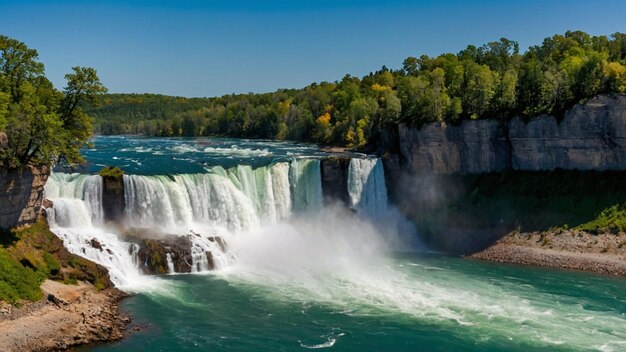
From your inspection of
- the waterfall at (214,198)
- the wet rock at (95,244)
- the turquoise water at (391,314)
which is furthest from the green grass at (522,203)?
the wet rock at (95,244)

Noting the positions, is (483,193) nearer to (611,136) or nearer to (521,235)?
(521,235)

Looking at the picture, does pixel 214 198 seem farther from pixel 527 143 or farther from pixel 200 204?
pixel 527 143

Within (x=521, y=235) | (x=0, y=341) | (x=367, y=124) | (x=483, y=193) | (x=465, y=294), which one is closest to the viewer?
(x=0, y=341)

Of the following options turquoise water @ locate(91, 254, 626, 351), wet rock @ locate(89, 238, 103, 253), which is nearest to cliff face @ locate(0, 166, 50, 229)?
wet rock @ locate(89, 238, 103, 253)

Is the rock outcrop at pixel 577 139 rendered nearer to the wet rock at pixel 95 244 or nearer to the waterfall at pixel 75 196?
the waterfall at pixel 75 196

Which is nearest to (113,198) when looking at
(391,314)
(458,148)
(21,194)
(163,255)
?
(163,255)

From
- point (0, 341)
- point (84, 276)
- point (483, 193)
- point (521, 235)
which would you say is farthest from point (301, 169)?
point (0, 341)

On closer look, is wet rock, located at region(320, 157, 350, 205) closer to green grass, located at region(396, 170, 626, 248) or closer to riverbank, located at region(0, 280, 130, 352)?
green grass, located at region(396, 170, 626, 248)
